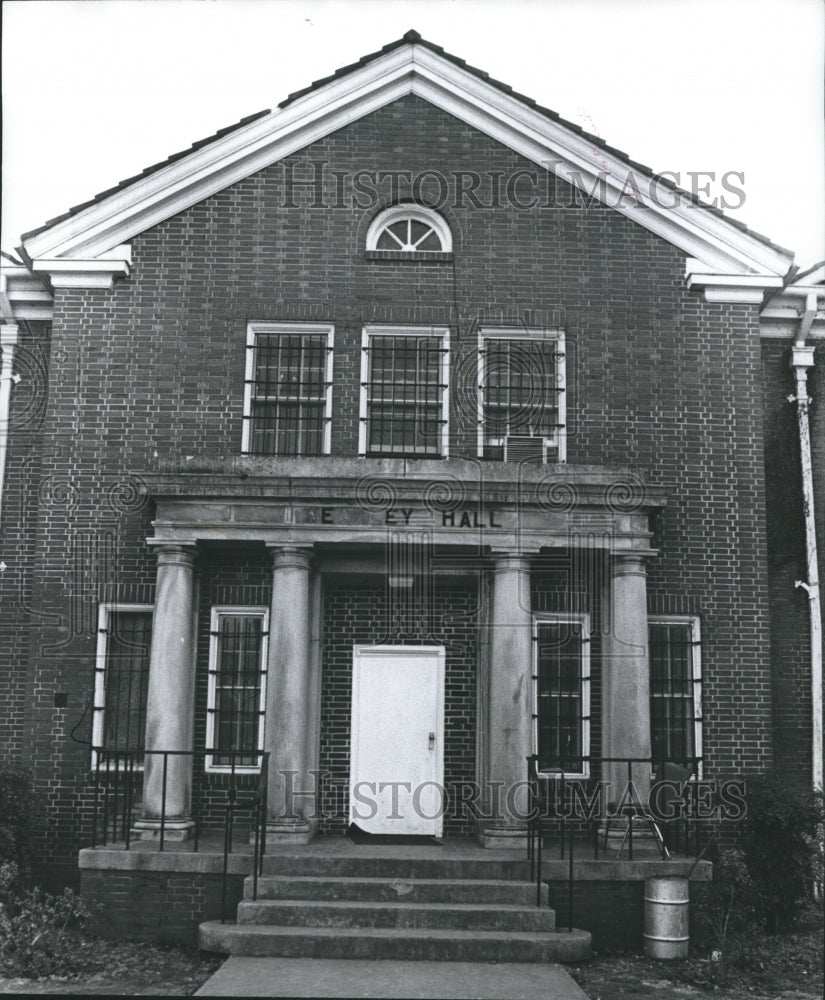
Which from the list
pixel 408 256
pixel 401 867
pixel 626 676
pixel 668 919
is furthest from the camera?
pixel 408 256

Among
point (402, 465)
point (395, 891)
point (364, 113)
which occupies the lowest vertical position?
point (395, 891)

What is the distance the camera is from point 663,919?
9852 mm

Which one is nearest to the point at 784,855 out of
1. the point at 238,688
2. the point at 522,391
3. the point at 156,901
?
the point at 522,391

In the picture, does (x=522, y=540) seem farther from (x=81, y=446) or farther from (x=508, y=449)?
(x=81, y=446)

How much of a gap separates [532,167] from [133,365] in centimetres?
516

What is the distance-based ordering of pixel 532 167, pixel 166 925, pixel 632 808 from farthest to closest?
pixel 532 167 → pixel 632 808 → pixel 166 925

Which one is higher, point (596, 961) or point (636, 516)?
point (636, 516)

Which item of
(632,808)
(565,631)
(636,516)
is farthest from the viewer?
(565,631)

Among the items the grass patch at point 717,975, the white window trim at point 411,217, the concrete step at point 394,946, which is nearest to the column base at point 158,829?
the concrete step at point 394,946

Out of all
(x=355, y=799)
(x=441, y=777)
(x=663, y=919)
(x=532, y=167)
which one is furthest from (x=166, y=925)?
(x=532, y=167)

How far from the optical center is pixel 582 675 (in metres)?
12.1

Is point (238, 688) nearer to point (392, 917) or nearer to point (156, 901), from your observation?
point (156, 901)

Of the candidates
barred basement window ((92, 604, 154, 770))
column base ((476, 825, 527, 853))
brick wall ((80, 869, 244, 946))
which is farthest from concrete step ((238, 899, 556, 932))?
barred basement window ((92, 604, 154, 770))

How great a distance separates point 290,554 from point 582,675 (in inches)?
137
